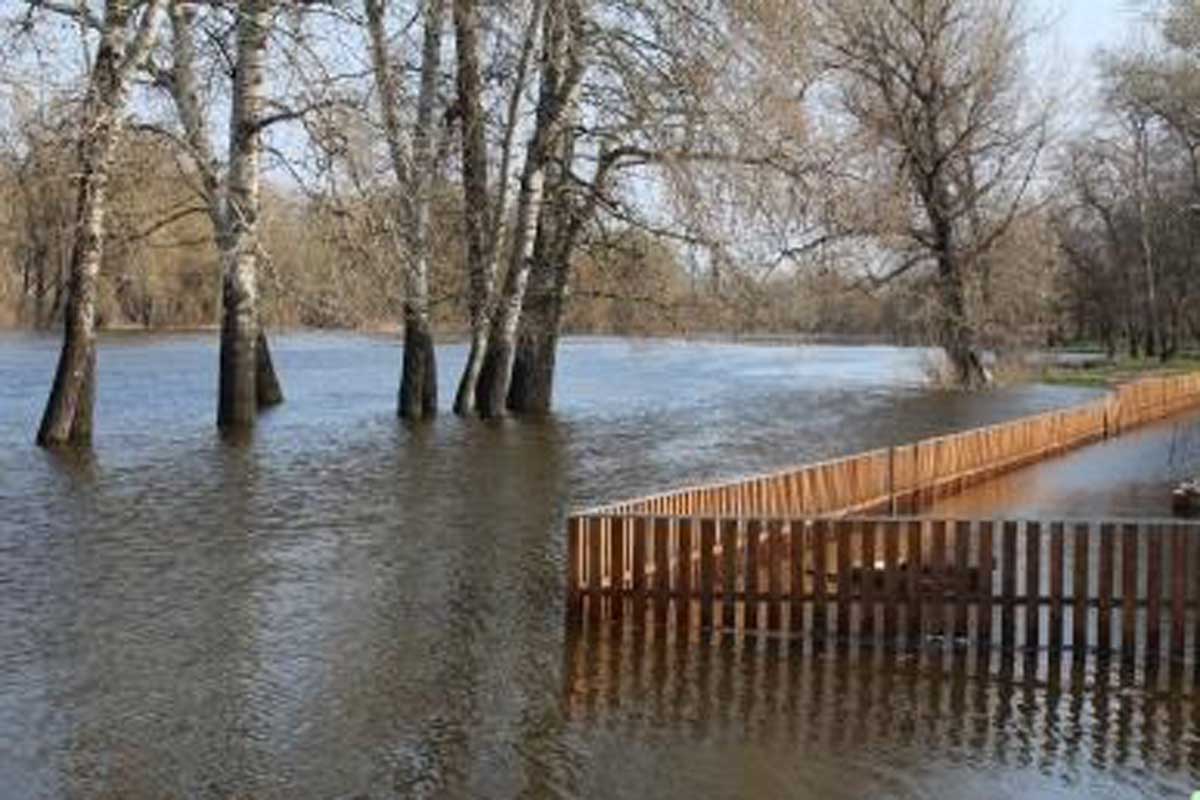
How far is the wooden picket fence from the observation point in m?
12.7

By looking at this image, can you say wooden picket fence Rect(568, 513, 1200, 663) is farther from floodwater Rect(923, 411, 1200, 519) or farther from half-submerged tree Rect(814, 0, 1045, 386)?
half-submerged tree Rect(814, 0, 1045, 386)

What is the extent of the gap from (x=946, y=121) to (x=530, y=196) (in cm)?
2325

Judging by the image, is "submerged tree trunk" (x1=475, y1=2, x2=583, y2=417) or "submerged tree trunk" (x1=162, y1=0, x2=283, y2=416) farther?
"submerged tree trunk" (x1=475, y1=2, x2=583, y2=417)

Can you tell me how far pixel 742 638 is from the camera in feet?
42.5

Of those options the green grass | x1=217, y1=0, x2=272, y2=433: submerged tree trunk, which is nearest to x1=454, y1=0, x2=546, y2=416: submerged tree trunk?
x1=217, y1=0, x2=272, y2=433: submerged tree trunk

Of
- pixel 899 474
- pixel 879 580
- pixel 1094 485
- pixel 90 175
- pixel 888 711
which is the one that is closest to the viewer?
pixel 888 711

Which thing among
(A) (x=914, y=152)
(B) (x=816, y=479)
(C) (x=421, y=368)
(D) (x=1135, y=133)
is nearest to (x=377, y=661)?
(B) (x=816, y=479)

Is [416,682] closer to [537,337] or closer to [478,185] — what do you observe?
[478,185]

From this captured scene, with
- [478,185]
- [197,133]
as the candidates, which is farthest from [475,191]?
[197,133]

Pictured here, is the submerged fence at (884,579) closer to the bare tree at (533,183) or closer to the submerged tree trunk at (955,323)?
the bare tree at (533,183)

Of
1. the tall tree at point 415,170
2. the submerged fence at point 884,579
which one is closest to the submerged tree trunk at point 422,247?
the tall tree at point 415,170

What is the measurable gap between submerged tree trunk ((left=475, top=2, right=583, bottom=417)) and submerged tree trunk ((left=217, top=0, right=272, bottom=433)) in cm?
514

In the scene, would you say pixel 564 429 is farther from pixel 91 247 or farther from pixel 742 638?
pixel 742 638

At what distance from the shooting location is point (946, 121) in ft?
175
